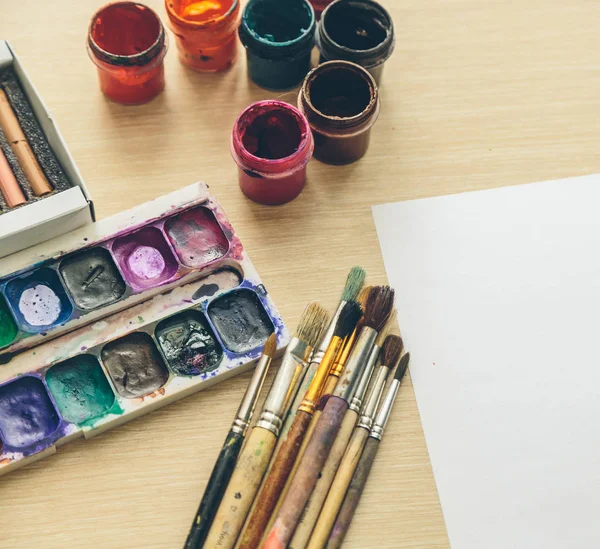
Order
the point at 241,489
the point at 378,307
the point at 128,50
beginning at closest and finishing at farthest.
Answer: the point at 241,489
the point at 378,307
the point at 128,50

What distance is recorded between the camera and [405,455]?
0.95m

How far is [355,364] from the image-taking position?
3.11 ft

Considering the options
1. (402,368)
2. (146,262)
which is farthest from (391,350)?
(146,262)

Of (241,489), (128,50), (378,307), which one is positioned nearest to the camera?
(241,489)

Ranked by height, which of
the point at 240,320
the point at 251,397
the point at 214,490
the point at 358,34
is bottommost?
the point at 214,490

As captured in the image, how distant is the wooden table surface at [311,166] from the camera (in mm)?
907

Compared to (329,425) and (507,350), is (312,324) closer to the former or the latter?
(329,425)

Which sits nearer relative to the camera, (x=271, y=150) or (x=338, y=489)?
(x=338, y=489)

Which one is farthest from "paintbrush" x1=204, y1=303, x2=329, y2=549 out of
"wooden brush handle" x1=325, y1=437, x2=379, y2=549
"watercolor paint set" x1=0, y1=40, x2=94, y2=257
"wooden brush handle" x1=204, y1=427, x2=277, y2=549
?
"watercolor paint set" x1=0, y1=40, x2=94, y2=257

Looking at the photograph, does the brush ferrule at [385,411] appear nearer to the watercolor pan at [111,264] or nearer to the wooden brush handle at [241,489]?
the wooden brush handle at [241,489]

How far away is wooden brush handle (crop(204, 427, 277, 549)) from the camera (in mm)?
864

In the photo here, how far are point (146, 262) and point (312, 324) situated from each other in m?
0.24

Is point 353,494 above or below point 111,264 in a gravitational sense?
below

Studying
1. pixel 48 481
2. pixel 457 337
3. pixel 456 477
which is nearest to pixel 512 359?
pixel 457 337
